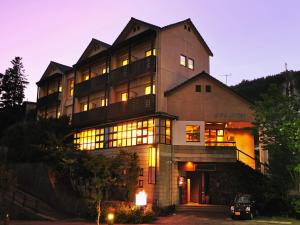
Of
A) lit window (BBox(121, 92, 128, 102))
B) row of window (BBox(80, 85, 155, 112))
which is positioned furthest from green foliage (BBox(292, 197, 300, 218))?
lit window (BBox(121, 92, 128, 102))

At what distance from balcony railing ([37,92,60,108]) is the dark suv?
27657mm

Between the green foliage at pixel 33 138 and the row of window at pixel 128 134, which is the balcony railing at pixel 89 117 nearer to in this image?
the row of window at pixel 128 134

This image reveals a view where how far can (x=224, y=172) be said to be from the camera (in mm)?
33906

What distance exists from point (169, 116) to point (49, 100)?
21809mm

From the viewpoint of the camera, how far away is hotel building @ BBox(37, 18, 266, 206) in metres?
32.8

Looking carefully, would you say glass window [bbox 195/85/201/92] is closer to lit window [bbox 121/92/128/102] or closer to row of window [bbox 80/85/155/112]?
row of window [bbox 80/85/155/112]

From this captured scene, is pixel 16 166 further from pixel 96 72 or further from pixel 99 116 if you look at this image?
pixel 96 72

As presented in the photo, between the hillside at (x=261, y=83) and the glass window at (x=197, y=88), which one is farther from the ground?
the hillside at (x=261, y=83)

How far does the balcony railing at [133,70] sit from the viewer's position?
34.2 metres

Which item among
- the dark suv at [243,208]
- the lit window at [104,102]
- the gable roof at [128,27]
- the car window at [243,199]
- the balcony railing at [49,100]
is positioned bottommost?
the dark suv at [243,208]

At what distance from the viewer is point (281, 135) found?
2797 cm

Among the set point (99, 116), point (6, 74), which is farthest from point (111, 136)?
point (6, 74)

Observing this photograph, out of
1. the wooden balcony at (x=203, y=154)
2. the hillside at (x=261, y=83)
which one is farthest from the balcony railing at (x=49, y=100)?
the hillside at (x=261, y=83)

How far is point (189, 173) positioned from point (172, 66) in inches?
401
